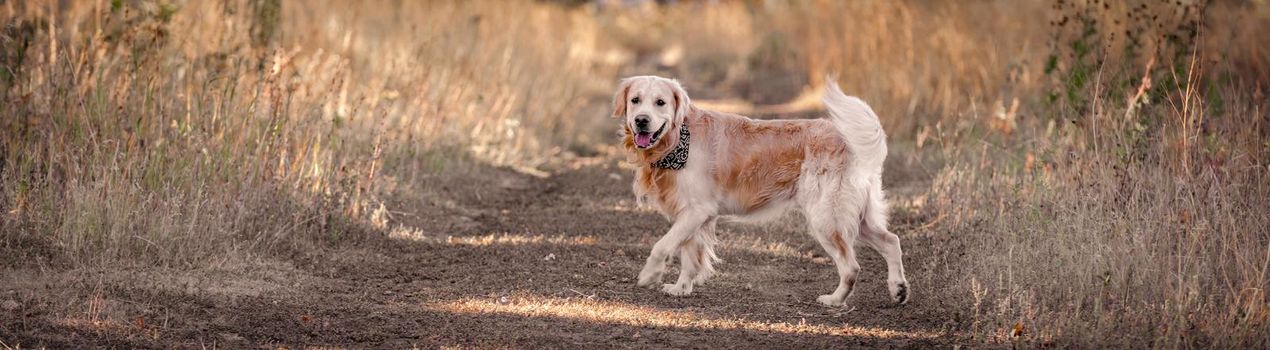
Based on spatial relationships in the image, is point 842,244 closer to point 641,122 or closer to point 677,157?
point 677,157

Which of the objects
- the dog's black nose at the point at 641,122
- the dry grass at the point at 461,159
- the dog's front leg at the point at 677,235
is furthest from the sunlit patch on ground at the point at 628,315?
the dog's black nose at the point at 641,122

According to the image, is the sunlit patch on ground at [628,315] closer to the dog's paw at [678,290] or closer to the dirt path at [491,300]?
the dirt path at [491,300]

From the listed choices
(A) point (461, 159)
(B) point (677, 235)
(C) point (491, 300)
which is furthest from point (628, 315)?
(A) point (461, 159)

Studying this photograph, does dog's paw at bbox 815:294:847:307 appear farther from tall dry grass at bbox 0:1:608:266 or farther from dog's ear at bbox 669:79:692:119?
tall dry grass at bbox 0:1:608:266

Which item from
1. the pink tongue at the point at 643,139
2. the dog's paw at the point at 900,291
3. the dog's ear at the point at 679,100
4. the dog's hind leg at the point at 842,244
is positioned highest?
the dog's ear at the point at 679,100

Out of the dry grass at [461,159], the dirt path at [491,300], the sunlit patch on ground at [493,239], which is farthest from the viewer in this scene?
the sunlit patch on ground at [493,239]

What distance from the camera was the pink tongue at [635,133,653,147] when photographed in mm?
5465

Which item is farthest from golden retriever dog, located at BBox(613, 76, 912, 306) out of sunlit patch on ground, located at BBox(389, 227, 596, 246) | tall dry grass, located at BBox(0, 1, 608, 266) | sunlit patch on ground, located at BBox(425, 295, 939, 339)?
tall dry grass, located at BBox(0, 1, 608, 266)

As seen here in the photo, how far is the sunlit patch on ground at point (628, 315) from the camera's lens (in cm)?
496

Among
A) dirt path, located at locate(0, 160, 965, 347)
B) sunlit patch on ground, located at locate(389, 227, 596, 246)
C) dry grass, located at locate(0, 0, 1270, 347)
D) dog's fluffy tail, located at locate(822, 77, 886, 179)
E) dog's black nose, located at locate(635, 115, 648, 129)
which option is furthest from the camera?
sunlit patch on ground, located at locate(389, 227, 596, 246)

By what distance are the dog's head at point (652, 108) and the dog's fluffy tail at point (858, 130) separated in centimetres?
64

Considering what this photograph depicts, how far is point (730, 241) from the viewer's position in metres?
6.84

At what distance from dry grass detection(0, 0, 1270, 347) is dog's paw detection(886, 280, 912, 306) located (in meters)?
0.24

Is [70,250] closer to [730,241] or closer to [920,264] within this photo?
[730,241]
